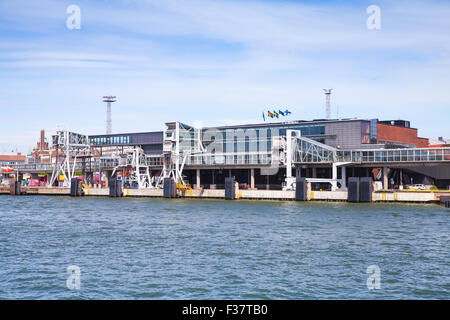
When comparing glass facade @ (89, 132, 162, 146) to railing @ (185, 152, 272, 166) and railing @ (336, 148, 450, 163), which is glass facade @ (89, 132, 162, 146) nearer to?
railing @ (185, 152, 272, 166)

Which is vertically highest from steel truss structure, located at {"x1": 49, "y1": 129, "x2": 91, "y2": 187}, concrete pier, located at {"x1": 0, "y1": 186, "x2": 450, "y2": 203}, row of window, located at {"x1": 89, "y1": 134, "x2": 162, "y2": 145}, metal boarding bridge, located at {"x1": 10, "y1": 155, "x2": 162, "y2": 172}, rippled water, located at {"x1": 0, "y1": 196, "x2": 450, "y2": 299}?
row of window, located at {"x1": 89, "y1": 134, "x2": 162, "y2": 145}

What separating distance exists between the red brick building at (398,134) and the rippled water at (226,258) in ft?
215

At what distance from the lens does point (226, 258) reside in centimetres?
3441

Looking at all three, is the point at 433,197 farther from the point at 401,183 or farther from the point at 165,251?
the point at 165,251

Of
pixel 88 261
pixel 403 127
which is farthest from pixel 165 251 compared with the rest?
pixel 403 127

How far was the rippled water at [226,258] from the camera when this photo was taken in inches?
1033

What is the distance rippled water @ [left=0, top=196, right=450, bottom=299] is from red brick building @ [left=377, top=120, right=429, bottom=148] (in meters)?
65.5

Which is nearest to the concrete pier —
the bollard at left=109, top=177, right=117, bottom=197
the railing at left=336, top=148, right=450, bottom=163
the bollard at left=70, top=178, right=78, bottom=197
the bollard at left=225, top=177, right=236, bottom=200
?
the bollard at left=225, top=177, right=236, bottom=200

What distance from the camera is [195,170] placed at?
133125 mm

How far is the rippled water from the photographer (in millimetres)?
26234

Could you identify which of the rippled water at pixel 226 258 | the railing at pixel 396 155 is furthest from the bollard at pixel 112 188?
the rippled water at pixel 226 258

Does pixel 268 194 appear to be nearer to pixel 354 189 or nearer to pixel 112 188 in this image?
pixel 354 189

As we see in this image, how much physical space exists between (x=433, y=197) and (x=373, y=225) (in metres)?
38.9

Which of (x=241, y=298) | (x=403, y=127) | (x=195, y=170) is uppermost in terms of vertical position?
(x=403, y=127)
